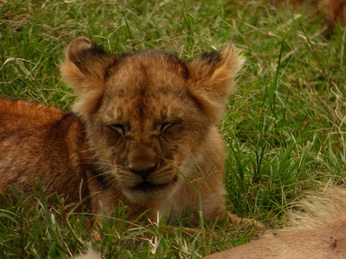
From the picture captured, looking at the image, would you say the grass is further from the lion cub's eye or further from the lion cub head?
the lion cub's eye

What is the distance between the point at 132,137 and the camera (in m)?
3.48

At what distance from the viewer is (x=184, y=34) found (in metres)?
5.59

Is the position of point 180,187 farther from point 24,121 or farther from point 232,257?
point 232,257

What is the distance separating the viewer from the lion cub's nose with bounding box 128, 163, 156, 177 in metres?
3.39

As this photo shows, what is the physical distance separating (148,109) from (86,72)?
512mm

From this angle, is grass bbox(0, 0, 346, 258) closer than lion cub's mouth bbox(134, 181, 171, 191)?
Yes

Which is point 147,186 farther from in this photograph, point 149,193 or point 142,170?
point 142,170

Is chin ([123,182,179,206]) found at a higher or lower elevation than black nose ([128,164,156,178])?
lower

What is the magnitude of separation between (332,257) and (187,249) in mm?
923

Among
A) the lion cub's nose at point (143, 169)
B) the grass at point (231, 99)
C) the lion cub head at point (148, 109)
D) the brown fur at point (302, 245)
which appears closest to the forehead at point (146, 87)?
the lion cub head at point (148, 109)

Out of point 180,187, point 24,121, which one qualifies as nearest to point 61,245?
point 180,187

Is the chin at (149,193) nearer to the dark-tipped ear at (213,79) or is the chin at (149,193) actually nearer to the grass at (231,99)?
the grass at (231,99)

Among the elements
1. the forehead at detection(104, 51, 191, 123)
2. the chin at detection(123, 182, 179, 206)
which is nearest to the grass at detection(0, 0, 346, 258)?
the chin at detection(123, 182, 179, 206)

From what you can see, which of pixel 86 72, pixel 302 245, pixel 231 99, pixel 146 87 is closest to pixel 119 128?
pixel 146 87
